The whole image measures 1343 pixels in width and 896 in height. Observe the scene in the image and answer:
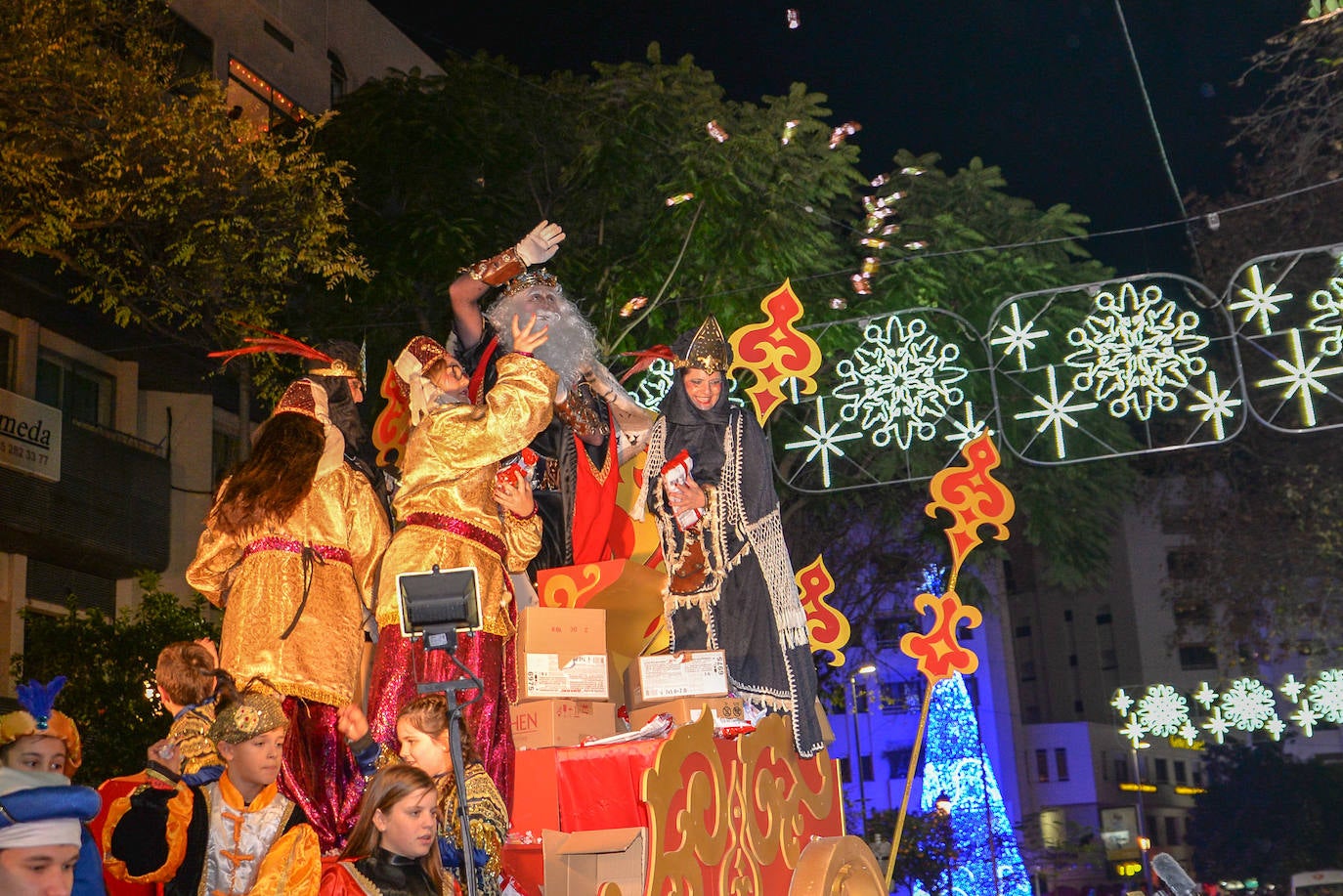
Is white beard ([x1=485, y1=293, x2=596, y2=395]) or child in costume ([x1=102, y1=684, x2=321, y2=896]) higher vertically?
white beard ([x1=485, y1=293, x2=596, y2=395])

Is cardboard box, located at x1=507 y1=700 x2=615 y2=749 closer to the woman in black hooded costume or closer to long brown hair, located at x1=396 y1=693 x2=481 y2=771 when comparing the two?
the woman in black hooded costume

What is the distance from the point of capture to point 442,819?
4625 mm

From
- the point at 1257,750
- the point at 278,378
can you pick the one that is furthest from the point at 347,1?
the point at 1257,750

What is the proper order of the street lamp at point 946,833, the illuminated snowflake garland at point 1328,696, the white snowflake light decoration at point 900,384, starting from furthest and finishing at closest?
the street lamp at point 946,833 < the illuminated snowflake garland at point 1328,696 < the white snowflake light decoration at point 900,384

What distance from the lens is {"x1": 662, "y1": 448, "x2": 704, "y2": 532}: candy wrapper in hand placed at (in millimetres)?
6258

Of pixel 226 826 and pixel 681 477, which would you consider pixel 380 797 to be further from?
pixel 681 477

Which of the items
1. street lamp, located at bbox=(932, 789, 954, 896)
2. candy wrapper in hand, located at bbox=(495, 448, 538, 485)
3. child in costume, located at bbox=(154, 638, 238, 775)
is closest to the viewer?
Result: child in costume, located at bbox=(154, 638, 238, 775)

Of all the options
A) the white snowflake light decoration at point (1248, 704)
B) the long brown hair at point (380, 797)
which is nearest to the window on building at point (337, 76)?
the white snowflake light decoration at point (1248, 704)

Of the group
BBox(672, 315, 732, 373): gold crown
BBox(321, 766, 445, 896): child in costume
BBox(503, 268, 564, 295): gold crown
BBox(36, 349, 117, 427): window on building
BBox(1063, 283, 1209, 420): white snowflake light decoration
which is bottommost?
BBox(321, 766, 445, 896): child in costume

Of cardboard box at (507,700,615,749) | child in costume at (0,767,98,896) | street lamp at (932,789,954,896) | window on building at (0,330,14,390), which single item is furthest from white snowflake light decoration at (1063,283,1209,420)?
street lamp at (932,789,954,896)

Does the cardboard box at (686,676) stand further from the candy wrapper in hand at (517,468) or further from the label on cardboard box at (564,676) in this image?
the candy wrapper in hand at (517,468)

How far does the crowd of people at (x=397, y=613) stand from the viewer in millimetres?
3961

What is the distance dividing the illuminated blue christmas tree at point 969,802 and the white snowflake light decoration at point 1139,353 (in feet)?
59.3

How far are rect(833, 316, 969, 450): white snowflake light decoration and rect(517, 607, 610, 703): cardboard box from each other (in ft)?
15.2
